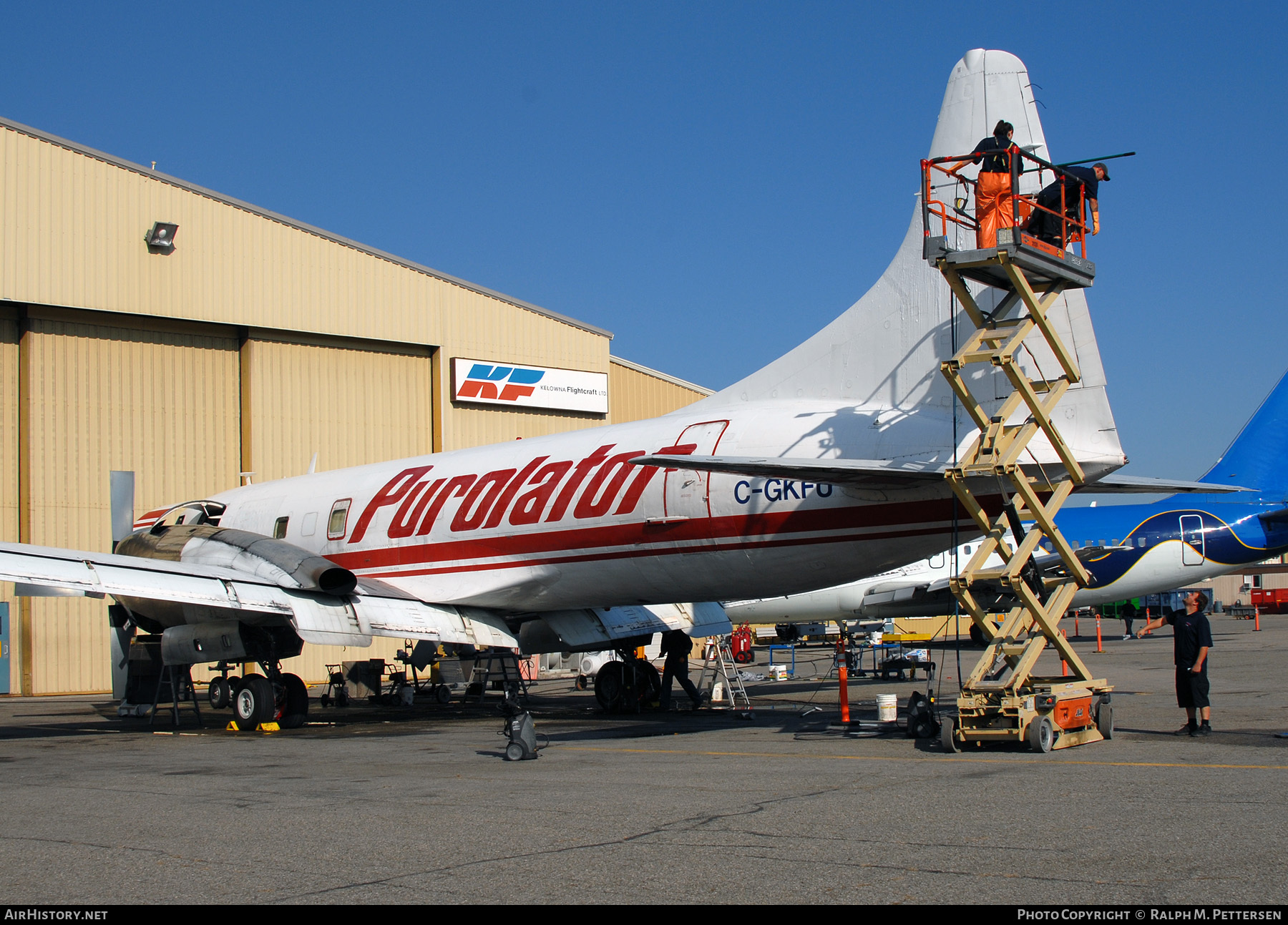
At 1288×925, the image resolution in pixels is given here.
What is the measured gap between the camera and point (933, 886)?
5.49 metres

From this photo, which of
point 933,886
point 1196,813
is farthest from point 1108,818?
point 933,886

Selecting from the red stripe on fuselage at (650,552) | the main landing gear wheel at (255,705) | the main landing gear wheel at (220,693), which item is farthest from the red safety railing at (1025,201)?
the main landing gear wheel at (220,693)

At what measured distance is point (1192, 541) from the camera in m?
34.1

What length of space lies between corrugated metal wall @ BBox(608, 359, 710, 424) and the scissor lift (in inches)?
954

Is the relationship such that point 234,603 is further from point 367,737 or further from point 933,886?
point 933,886

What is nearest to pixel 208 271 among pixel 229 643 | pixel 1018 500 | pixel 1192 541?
pixel 229 643

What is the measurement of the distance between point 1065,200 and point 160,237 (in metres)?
22.4

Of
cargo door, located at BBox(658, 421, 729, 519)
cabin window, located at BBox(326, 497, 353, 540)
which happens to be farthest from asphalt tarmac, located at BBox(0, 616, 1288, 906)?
cabin window, located at BBox(326, 497, 353, 540)

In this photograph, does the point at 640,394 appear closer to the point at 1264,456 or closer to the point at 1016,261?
the point at 1264,456

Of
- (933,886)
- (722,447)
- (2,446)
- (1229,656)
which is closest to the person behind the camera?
(933,886)

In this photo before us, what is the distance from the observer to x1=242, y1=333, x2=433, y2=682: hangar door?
30.3 meters

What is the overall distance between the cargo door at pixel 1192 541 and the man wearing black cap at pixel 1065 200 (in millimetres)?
25007

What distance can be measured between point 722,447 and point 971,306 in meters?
3.60

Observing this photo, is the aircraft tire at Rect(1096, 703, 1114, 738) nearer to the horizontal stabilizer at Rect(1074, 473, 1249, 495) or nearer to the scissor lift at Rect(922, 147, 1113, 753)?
Result: the scissor lift at Rect(922, 147, 1113, 753)
